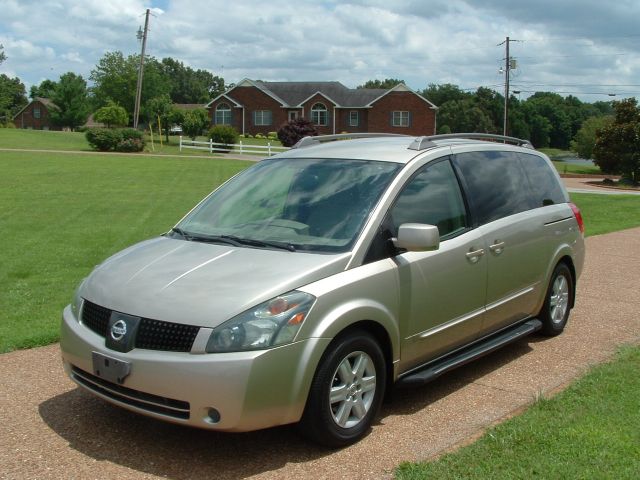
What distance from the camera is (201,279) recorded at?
4.22 metres

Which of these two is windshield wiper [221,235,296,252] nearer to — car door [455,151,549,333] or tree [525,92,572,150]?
car door [455,151,549,333]

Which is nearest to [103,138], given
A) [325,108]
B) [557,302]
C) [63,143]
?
[63,143]

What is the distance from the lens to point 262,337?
12.8 feet

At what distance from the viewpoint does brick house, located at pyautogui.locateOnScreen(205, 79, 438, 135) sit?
70938 millimetres

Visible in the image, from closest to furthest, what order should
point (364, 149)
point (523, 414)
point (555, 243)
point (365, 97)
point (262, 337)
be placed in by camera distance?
1. point (262, 337)
2. point (523, 414)
3. point (364, 149)
4. point (555, 243)
5. point (365, 97)

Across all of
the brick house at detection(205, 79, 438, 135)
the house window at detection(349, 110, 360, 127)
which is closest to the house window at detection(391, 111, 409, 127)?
the brick house at detection(205, 79, 438, 135)

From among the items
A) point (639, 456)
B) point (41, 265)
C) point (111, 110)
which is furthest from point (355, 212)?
point (111, 110)

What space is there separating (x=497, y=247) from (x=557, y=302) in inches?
63.4

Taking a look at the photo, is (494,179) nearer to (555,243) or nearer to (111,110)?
(555,243)

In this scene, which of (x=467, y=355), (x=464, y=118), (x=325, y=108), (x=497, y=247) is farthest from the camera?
(x=464, y=118)

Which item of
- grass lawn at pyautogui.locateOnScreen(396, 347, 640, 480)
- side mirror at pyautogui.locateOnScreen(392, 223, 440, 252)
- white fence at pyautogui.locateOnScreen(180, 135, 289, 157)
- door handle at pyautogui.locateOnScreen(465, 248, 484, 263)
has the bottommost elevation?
grass lawn at pyautogui.locateOnScreen(396, 347, 640, 480)

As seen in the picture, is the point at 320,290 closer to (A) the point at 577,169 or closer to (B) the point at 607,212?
(B) the point at 607,212

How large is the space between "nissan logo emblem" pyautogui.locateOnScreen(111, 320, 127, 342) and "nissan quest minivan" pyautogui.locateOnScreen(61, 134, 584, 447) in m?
0.01

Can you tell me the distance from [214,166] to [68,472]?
103 ft
